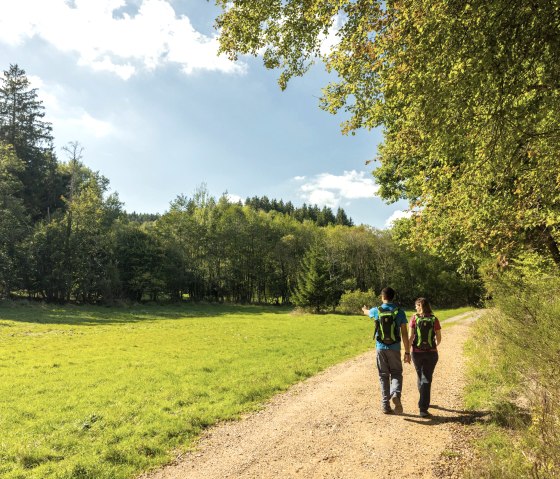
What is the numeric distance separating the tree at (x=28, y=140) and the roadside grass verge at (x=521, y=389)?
63.8m

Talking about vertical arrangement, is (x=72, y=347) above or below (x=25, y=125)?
below

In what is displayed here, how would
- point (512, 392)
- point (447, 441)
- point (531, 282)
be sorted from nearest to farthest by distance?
1. point (447, 441)
2. point (512, 392)
3. point (531, 282)

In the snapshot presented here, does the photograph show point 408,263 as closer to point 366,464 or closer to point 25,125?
point 366,464

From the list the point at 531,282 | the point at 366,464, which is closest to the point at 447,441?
the point at 366,464

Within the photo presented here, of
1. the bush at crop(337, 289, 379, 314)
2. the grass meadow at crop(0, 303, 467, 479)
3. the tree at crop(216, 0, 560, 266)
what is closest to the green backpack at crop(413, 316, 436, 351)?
the tree at crop(216, 0, 560, 266)

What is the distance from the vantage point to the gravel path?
5.33 metres

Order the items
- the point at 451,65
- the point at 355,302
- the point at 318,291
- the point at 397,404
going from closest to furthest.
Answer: the point at 451,65
the point at 397,404
the point at 355,302
the point at 318,291

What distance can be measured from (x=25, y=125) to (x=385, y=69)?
2841 inches

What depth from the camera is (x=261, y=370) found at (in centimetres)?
1232

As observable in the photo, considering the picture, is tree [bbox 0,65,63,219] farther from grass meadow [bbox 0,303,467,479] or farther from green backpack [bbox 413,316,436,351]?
green backpack [bbox 413,316,436,351]

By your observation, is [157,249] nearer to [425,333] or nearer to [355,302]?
[355,302]

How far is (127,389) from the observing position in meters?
10.5

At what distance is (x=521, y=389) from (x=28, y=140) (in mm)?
73348

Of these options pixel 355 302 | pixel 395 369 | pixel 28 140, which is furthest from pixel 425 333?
pixel 28 140
